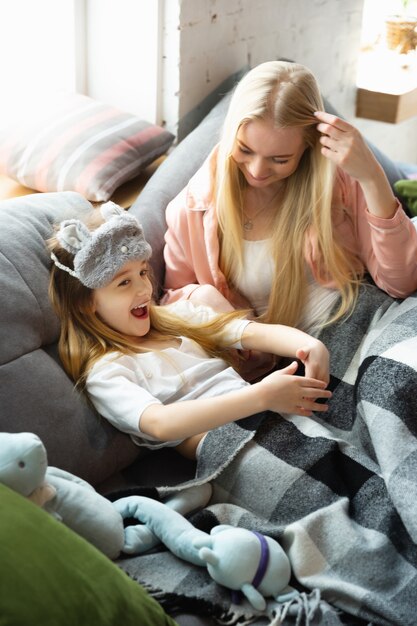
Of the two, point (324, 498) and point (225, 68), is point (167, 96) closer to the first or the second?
point (225, 68)

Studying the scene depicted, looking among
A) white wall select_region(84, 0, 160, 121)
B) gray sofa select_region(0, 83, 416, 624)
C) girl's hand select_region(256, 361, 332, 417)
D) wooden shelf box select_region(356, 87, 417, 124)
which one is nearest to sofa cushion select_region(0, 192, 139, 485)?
gray sofa select_region(0, 83, 416, 624)

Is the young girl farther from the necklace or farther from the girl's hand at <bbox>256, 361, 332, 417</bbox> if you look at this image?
the necklace

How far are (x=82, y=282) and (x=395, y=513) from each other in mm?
700

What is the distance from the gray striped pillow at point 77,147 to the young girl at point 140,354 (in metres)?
0.53

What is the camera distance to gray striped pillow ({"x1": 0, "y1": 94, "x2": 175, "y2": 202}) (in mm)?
2164

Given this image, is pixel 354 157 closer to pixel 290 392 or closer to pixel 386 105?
pixel 290 392

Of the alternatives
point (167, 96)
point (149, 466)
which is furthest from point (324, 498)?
point (167, 96)

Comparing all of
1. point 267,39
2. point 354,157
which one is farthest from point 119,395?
point 267,39

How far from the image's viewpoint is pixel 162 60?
245 cm

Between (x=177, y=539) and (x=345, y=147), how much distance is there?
87cm

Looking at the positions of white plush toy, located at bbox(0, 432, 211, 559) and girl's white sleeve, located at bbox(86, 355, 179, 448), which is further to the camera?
girl's white sleeve, located at bbox(86, 355, 179, 448)

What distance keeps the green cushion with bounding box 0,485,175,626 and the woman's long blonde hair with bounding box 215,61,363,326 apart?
89 centimetres

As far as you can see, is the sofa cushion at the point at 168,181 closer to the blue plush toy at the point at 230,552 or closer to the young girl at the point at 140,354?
the young girl at the point at 140,354

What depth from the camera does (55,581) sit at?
3.27 ft
